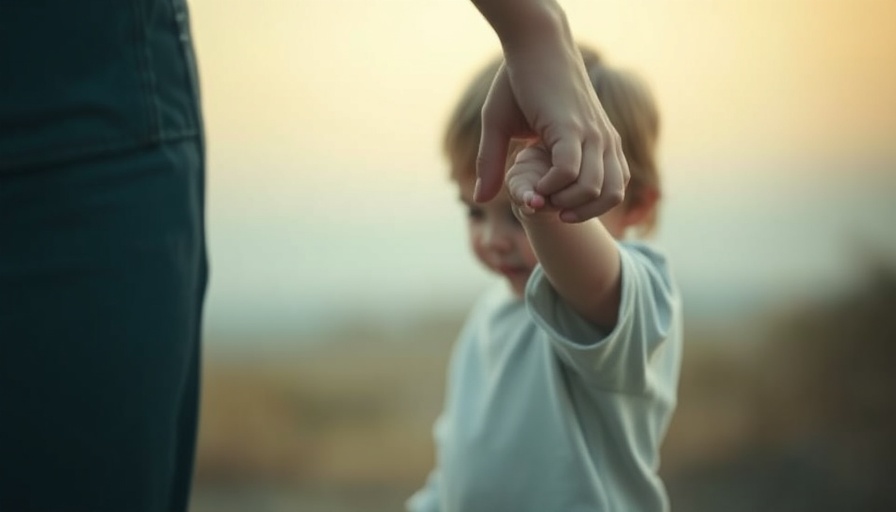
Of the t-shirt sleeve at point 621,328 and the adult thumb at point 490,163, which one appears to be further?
the t-shirt sleeve at point 621,328

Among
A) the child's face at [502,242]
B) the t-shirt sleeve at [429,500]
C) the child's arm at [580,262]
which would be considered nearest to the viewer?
the child's arm at [580,262]

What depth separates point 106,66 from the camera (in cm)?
92

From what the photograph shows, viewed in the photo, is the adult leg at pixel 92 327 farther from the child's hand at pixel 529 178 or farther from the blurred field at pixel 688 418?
the blurred field at pixel 688 418

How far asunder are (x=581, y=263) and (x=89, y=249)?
1.35ft

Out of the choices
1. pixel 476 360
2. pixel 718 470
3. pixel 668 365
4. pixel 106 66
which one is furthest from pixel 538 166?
pixel 718 470

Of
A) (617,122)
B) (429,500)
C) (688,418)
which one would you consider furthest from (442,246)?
(617,122)

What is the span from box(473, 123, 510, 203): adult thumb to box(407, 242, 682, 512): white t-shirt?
22 cm

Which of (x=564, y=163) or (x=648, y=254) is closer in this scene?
(x=564, y=163)

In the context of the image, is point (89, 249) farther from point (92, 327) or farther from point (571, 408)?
point (571, 408)

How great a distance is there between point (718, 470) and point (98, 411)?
1674 millimetres

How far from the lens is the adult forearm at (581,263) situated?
109 centimetres

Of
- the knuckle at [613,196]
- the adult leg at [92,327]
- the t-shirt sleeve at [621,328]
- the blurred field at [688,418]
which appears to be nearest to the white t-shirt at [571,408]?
the t-shirt sleeve at [621,328]

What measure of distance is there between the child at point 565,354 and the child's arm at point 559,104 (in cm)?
14

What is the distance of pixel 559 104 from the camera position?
924mm
